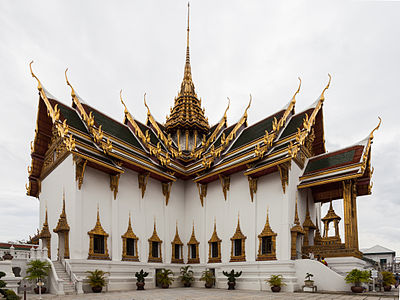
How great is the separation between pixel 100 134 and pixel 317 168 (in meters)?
9.11

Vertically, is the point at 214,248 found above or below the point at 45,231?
below

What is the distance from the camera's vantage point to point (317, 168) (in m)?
14.0

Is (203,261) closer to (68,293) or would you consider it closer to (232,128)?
(68,293)

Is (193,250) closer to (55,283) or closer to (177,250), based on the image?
(177,250)

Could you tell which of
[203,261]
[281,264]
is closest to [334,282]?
[281,264]

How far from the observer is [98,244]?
518 inches

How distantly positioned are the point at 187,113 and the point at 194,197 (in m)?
6.68

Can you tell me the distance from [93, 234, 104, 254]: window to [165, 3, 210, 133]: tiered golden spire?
9.62 m

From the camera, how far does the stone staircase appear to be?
10977 millimetres

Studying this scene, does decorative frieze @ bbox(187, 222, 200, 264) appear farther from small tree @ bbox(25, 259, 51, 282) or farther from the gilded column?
small tree @ bbox(25, 259, 51, 282)

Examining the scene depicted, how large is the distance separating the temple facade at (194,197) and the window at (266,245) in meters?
0.04

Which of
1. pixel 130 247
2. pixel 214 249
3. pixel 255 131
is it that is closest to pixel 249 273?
pixel 214 249

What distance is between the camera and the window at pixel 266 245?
531 inches

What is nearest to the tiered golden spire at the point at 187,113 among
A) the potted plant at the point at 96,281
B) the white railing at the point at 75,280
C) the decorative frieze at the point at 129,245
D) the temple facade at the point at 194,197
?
the temple facade at the point at 194,197
